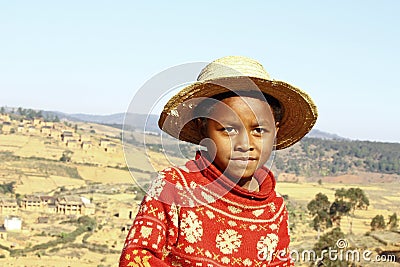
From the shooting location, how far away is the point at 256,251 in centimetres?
157

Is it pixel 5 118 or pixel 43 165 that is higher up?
pixel 5 118

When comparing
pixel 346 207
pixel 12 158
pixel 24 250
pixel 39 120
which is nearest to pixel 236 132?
pixel 346 207

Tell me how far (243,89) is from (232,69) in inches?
2.3

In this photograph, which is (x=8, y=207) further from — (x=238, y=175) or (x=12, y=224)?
(x=238, y=175)

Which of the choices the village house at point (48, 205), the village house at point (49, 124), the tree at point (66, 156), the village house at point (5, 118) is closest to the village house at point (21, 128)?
the village house at point (49, 124)

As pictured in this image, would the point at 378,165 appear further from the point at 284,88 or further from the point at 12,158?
the point at 284,88

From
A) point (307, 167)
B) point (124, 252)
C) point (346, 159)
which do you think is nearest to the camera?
A: point (124, 252)

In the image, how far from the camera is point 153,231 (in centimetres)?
148

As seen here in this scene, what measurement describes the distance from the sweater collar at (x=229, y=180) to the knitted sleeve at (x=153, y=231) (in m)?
0.10

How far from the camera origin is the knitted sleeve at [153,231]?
1.46 m

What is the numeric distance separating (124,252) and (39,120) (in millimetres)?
72219

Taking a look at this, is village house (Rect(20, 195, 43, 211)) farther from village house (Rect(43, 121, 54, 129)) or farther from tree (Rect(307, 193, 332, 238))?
village house (Rect(43, 121, 54, 129))

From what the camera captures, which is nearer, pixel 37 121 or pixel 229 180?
pixel 229 180

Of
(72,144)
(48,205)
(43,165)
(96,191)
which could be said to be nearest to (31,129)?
(72,144)
